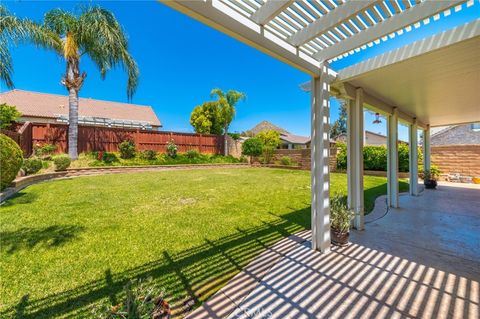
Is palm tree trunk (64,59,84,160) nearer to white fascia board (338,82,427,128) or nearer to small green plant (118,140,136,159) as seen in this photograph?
small green plant (118,140,136,159)

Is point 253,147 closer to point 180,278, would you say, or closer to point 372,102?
point 372,102

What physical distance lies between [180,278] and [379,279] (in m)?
2.22

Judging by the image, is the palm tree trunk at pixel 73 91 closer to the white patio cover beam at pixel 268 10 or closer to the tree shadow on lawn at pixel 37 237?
the tree shadow on lawn at pixel 37 237

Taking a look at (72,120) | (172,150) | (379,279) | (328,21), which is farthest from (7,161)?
(172,150)

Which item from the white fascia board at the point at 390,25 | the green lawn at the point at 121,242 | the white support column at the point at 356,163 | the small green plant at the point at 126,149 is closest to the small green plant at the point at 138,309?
the green lawn at the point at 121,242

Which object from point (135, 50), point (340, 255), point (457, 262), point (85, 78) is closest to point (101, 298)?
point (340, 255)

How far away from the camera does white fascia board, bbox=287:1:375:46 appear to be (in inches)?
81.5

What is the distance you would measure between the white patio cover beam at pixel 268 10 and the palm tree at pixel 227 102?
20.3 meters

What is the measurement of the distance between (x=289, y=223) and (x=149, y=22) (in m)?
10.1

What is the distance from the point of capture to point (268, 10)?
6.68 feet

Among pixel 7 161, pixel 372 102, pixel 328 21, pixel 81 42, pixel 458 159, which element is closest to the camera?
pixel 328 21

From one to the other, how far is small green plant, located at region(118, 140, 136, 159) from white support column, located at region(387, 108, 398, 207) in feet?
44.4

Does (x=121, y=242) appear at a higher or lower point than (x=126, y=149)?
lower

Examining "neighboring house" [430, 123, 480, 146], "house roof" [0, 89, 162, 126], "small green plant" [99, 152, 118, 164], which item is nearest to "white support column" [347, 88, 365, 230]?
→ "small green plant" [99, 152, 118, 164]
